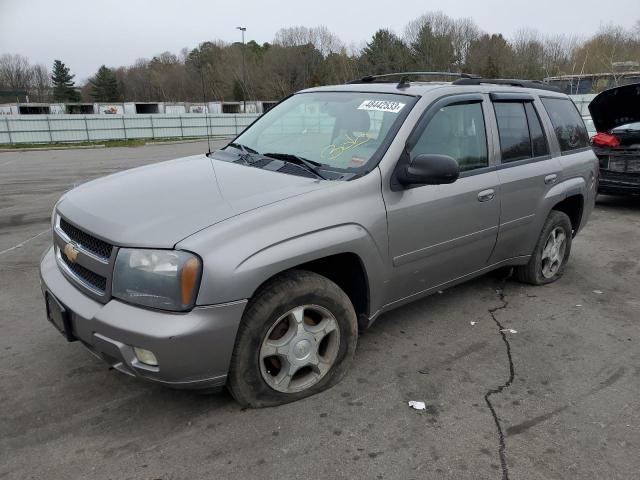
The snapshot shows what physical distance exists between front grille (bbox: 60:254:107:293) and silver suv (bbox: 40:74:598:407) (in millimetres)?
11

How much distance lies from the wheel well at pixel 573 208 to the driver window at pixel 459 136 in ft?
4.92

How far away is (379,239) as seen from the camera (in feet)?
10.3

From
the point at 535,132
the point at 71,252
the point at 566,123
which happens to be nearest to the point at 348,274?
the point at 71,252

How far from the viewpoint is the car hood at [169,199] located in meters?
2.58

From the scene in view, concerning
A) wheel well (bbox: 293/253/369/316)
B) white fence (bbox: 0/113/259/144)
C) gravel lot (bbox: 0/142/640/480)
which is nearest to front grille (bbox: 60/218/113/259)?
gravel lot (bbox: 0/142/640/480)

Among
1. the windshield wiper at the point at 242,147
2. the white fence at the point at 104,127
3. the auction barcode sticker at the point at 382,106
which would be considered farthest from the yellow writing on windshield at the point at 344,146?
the white fence at the point at 104,127

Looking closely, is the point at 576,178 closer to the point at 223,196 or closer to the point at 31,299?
the point at 223,196

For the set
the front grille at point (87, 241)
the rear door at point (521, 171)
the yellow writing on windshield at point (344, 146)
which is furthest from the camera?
the rear door at point (521, 171)

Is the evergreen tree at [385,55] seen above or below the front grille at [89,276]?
above

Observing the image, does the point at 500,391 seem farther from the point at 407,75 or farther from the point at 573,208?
the point at 573,208

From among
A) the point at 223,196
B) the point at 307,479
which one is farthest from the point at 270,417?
the point at 223,196

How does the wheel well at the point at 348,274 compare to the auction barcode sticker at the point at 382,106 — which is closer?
the wheel well at the point at 348,274

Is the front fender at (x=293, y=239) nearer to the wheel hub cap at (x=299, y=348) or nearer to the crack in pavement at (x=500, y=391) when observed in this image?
the wheel hub cap at (x=299, y=348)

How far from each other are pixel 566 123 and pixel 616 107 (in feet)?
10.7
